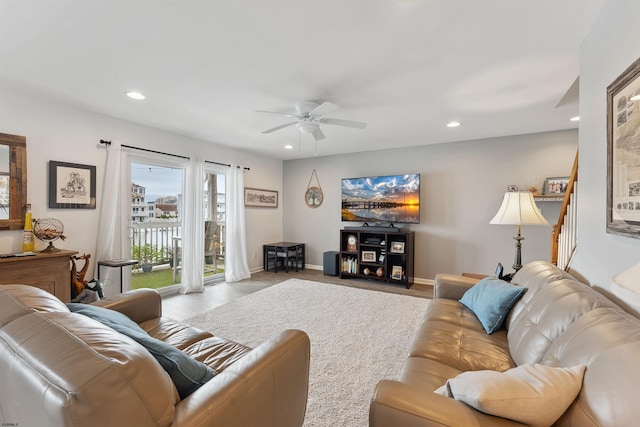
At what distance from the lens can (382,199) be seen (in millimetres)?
4984

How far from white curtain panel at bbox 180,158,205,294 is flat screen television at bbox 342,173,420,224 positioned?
2542mm

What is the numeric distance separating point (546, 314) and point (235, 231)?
454 centimetres

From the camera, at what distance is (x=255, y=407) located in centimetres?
98

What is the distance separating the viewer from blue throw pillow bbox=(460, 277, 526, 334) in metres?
1.81

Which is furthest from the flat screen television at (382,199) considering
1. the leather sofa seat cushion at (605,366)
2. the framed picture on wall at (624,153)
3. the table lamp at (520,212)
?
the leather sofa seat cushion at (605,366)

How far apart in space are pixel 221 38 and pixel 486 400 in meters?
2.35

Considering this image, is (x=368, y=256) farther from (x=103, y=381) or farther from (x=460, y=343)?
(x=103, y=381)

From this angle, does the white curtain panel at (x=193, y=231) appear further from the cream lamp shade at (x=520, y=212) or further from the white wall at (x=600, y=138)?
the white wall at (x=600, y=138)

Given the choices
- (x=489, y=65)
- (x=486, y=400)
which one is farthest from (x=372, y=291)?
(x=486, y=400)

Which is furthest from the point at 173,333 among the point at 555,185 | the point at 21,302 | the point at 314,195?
the point at 555,185

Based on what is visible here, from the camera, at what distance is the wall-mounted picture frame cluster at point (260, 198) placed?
542 cm

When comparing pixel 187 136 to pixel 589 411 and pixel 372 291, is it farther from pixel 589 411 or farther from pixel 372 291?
pixel 589 411

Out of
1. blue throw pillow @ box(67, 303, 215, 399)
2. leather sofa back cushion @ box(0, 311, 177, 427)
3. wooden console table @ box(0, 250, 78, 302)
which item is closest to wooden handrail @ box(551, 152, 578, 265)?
blue throw pillow @ box(67, 303, 215, 399)

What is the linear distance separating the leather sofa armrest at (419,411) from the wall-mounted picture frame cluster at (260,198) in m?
4.81
